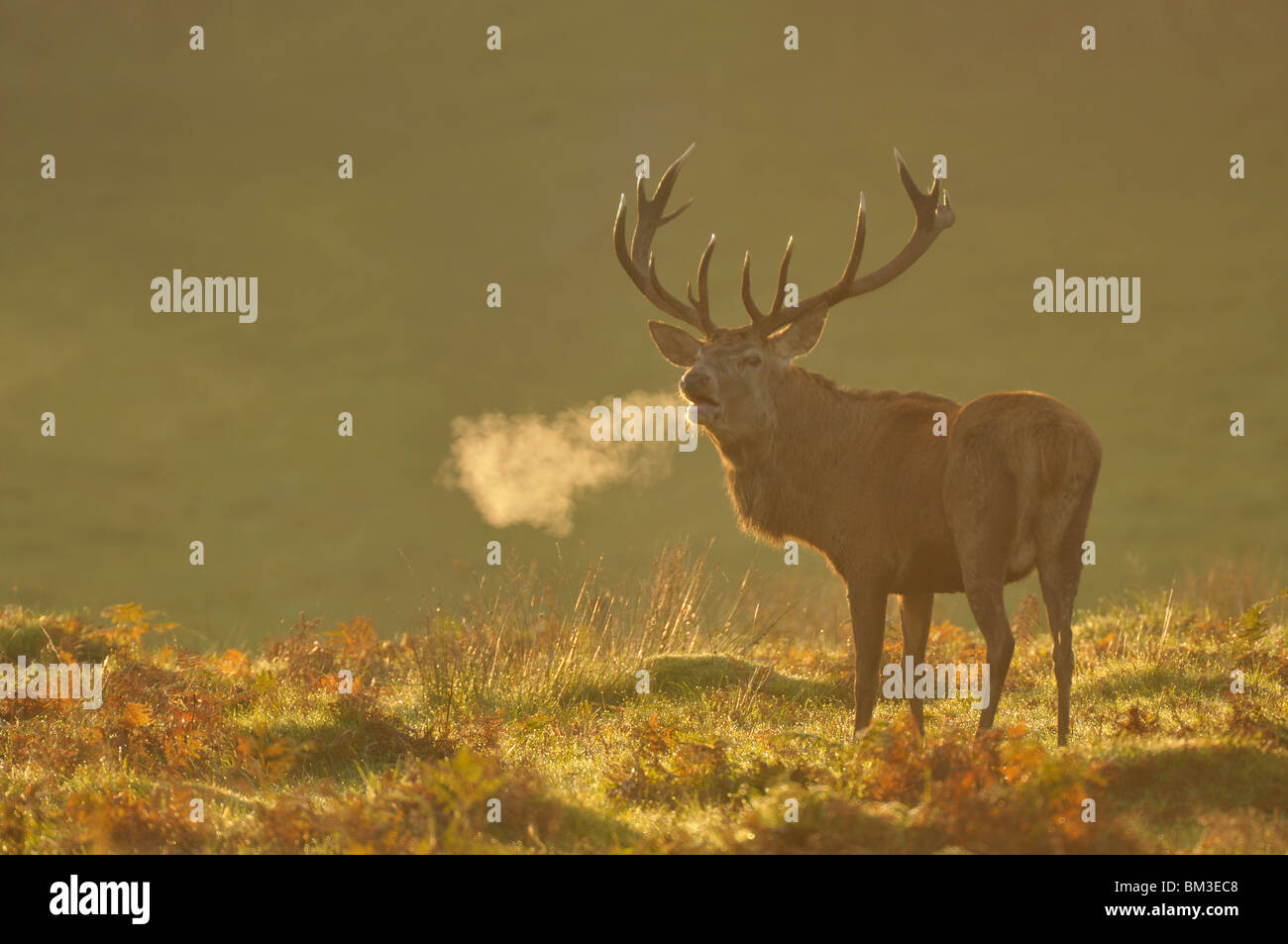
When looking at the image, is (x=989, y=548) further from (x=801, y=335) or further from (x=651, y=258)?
(x=651, y=258)

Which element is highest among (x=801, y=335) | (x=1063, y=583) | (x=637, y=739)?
(x=801, y=335)

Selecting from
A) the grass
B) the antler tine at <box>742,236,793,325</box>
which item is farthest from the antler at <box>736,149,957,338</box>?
the grass

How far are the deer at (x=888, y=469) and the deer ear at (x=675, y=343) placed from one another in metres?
0.01

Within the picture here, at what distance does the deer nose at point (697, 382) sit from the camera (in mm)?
9398

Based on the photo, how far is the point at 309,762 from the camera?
30.0 ft

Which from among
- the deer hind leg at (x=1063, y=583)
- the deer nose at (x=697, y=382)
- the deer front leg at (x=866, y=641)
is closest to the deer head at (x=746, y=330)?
the deer nose at (x=697, y=382)

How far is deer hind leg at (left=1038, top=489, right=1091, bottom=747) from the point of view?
8391 millimetres

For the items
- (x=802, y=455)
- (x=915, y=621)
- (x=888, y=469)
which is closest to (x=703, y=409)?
(x=802, y=455)

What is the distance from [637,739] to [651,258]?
158 inches

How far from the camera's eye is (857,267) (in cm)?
992

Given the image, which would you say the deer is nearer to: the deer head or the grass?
the deer head

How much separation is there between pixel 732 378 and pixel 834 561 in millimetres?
1568

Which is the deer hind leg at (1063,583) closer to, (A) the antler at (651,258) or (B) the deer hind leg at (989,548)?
(B) the deer hind leg at (989,548)
